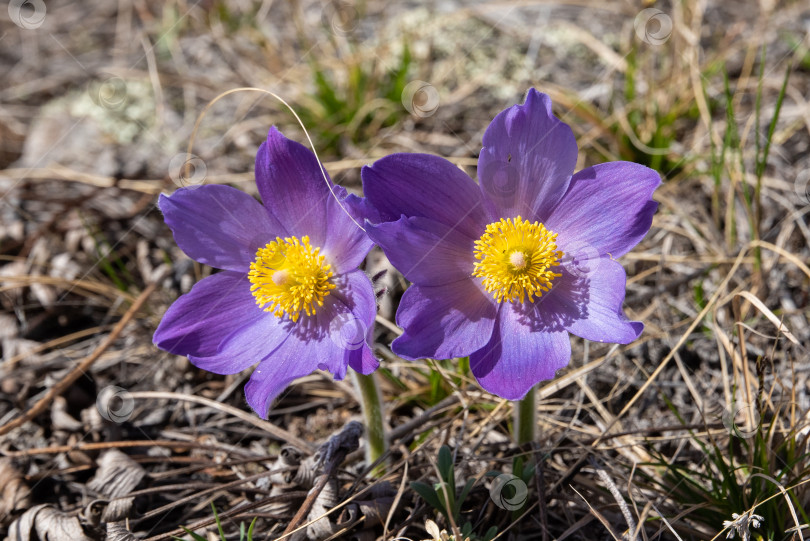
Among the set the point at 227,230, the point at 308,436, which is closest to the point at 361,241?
the point at 227,230

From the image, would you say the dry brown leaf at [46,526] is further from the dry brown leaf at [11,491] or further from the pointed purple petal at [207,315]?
the pointed purple petal at [207,315]

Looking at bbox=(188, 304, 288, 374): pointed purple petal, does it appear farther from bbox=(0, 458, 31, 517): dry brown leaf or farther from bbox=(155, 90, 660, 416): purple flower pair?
bbox=(0, 458, 31, 517): dry brown leaf

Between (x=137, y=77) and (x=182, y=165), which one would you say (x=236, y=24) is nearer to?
(x=137, y=77)

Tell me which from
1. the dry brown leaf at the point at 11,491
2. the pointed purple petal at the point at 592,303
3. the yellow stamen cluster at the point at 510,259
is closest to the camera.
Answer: the pointed purple petal at the point at 592,303

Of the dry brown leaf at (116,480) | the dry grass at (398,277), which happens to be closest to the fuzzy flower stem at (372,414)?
the dry grass at (398,277)

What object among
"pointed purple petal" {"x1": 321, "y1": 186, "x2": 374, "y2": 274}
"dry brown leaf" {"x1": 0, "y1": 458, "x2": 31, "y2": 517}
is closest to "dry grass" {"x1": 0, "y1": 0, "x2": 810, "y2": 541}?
"dry brown leaf" {"x1": 0, "y1": 458, "x2": 31, "y2": 517}

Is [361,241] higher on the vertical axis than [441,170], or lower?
lower

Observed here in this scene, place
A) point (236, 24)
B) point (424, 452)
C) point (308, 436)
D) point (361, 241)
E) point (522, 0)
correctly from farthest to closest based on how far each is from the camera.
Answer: point (236, 24) → point (522, 0) → point (308, 436) → point (424, 452) → point (361, 241)
